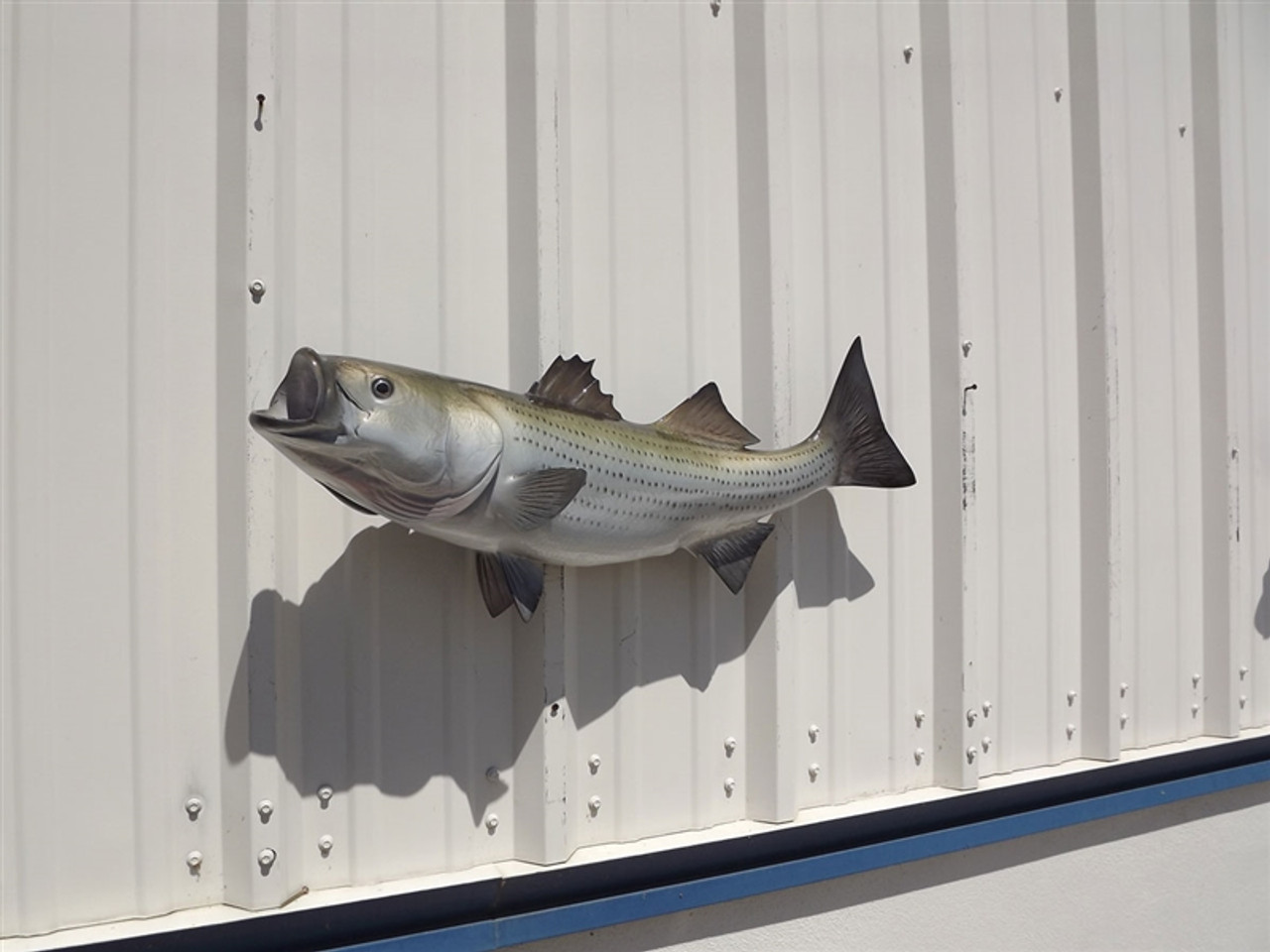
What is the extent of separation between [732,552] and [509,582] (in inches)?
24.5

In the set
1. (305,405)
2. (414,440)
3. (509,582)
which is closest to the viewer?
(305,405)

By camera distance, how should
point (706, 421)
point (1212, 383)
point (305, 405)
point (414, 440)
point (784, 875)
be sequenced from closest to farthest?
point (305, 405) → point (414, 440) → point (706, 421) → point (784, 875) → point (1212, 383)

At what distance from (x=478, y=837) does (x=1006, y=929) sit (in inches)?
68.3

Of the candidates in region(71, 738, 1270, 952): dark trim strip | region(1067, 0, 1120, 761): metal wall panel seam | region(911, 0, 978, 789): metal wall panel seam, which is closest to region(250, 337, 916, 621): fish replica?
region(911, 0, 978, 789): metal wall panel seam

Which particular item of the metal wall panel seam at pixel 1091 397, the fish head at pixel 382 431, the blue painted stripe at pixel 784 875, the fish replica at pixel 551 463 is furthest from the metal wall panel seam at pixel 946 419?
the fish head at pixel 382 431

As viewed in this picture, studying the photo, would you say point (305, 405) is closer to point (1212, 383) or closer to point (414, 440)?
point (414, 440)

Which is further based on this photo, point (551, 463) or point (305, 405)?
point (551, 463)

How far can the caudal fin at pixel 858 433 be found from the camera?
265 cm

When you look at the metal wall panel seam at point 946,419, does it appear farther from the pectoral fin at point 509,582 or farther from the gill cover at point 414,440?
the gill cover at point 414,440

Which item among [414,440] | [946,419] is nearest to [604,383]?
[414,440]

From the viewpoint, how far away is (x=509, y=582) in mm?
2217

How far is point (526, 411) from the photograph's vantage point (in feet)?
7.04

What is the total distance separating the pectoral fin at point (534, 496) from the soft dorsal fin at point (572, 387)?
22cm

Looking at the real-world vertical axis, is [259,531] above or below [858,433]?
below
